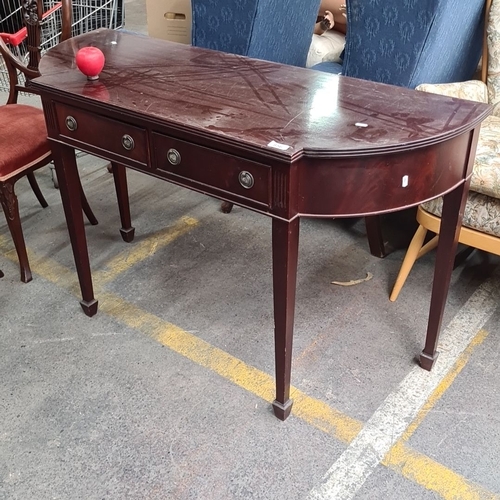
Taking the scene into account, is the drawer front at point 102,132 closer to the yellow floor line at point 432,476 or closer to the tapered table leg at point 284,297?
the tapered table leg at point 284,297

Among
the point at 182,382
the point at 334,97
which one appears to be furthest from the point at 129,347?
the point at 334,97

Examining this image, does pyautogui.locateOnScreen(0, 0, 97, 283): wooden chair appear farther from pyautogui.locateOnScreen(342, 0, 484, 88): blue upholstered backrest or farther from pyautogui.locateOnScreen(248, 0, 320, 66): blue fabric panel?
pyautogui.locateOnScreen(342, 0, 484, 88): blue upholstered backrest

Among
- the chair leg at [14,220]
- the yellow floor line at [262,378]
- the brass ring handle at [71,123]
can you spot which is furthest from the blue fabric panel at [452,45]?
the chair leg at [14,220]

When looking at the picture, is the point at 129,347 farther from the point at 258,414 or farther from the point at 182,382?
the point at 258,414

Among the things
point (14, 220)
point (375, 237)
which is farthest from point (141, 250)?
point (375, 237)

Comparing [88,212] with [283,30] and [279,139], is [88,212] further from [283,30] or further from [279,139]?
[279,139]

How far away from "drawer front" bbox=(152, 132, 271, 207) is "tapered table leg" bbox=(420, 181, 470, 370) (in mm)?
522

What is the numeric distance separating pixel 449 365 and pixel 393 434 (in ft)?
1.13

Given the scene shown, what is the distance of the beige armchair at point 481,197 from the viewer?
5.46 ft

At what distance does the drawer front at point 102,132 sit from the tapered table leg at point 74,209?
0.09 metres

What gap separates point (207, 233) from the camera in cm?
237

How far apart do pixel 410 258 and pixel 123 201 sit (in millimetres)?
1103

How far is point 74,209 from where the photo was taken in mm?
1720

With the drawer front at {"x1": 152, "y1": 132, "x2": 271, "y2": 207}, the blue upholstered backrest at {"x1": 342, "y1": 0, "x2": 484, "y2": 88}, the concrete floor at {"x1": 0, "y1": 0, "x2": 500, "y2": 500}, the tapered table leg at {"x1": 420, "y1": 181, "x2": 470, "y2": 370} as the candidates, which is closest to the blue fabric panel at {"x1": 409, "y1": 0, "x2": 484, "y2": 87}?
the blue upholstered backrest at {"x1": 342, "y1": 0, "x2": 484, "y2": 88}
